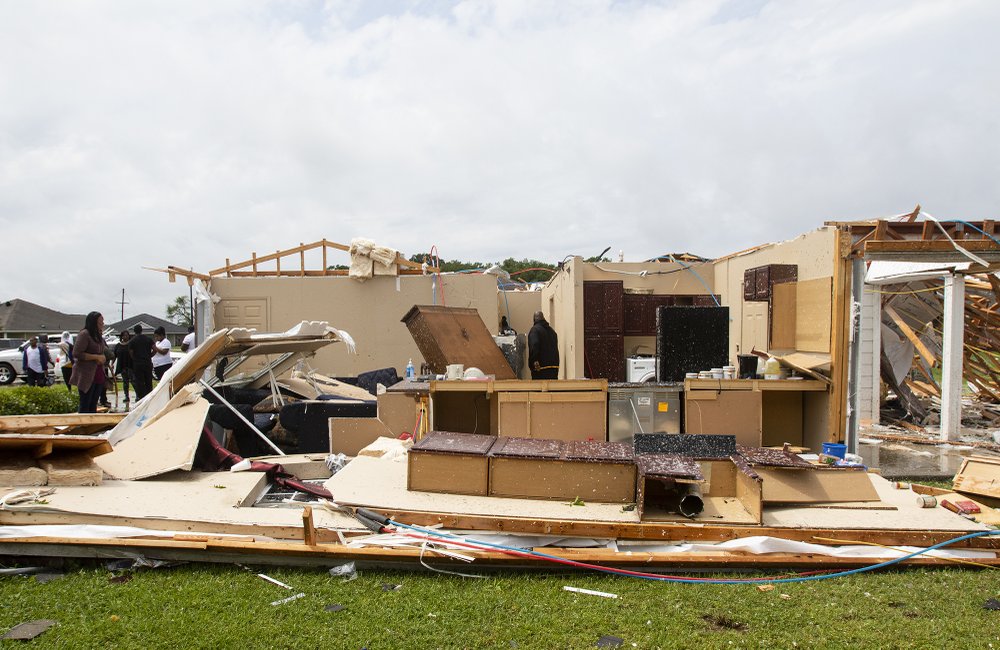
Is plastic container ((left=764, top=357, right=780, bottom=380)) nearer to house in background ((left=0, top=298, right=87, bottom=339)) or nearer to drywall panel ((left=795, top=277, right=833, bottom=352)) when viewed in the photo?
drywall panel ((left=795, top=277, right=833, bottom=352))

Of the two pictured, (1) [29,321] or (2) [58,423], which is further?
(1) [29,321]

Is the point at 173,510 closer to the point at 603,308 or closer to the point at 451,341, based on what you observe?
the point at 451,341

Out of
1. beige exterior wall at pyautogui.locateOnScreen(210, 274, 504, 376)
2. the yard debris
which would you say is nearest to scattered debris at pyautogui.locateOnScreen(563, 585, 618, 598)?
the yard debris

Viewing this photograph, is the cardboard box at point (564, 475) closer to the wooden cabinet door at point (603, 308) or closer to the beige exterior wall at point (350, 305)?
the wooden cabinet door at point (603, 308)

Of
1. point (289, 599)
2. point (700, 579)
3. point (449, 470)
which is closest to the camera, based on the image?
point (289, 599)

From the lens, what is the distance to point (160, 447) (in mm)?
5766

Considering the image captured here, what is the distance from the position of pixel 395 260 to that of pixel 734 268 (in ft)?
23.6

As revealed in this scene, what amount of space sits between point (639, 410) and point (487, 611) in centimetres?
352

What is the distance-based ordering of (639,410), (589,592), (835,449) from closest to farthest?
1. (589,592)
2. (835,449)
3. (639,410)

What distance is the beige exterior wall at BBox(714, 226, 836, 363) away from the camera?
7.02 metres

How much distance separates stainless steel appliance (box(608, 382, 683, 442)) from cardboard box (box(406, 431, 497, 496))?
2.09m

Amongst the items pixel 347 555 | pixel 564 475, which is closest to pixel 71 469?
pixel 347 555

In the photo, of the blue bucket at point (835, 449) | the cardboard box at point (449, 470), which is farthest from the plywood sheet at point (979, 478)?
the cardboard box at point (449, 470)

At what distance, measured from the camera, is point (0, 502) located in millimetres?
4348
